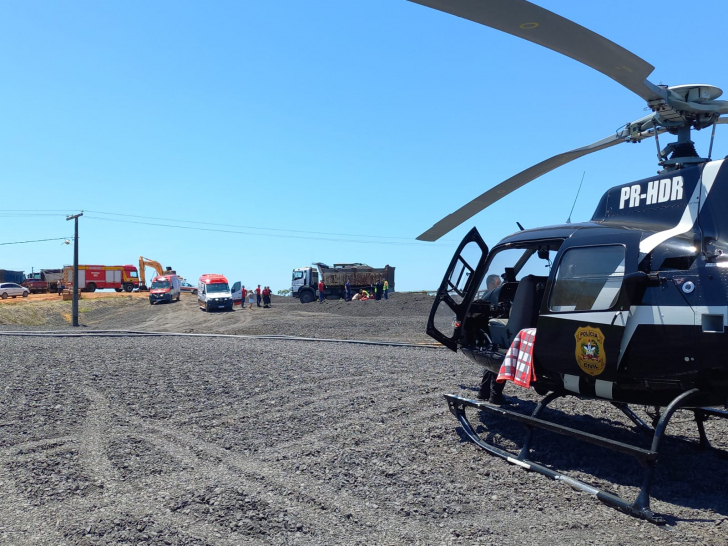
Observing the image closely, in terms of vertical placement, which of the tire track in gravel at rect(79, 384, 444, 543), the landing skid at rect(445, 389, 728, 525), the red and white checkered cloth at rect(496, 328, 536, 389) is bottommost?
the tire track in gravel at rect(79, 384, 444, 543)

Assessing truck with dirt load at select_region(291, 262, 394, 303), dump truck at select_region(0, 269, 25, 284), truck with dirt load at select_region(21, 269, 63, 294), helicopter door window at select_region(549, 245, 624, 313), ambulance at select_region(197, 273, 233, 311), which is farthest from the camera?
dump truck at select_region(0, 269, 25, 284)

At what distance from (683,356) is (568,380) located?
45.7 inches

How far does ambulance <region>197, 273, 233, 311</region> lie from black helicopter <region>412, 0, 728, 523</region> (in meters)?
32.7

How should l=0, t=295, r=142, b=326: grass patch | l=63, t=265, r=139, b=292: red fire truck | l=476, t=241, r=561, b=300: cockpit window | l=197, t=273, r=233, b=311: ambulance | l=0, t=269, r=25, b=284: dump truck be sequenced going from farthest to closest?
l=0, t=269, r=25, b=284: dump truck < l=63, t=265, r=139, b=292: red fire truck < l=197, t=273, r=233, b=311: ambulance < l=0, t=295, r=142, b=326: grass patch < l=476, t=241, r=561, b=300: cockpit window

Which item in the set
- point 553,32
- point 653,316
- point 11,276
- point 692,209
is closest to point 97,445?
point 653,316

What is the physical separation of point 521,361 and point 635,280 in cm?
163

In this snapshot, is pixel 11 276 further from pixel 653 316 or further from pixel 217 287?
pixel 653 316

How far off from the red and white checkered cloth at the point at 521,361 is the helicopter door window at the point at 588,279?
522 mm

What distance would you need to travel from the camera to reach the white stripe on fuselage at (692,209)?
5344mm

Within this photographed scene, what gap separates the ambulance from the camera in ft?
Result: 125

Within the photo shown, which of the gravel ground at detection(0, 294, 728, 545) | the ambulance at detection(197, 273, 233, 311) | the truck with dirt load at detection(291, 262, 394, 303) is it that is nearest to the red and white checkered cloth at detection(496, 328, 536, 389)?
the gravel ground at detection(0, 294, 728, 545)

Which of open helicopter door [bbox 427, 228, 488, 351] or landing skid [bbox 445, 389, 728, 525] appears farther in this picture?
open helicopter door [bbox 427, 228, 488, 351]

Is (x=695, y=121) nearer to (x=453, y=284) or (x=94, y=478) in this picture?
(x=453, y=284)

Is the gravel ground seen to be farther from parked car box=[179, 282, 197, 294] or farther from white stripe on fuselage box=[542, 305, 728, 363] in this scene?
parked car box=[179, 282, 197, 294]
